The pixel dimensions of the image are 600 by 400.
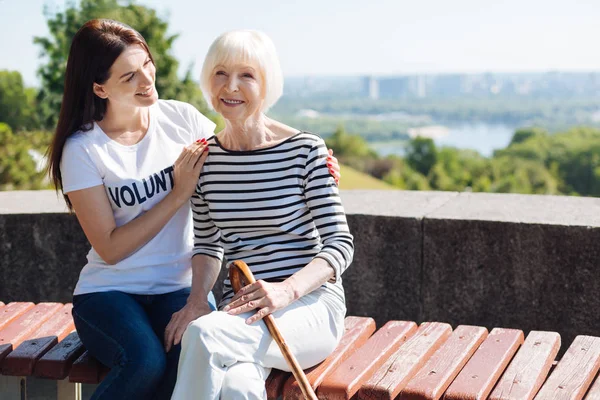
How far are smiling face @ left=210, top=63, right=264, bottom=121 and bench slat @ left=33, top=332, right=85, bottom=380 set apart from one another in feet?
3.25

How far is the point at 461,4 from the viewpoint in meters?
168

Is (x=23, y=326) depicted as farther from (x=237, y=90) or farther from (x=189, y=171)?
(x=237, y=90)

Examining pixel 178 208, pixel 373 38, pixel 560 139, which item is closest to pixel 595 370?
pixel 178 208

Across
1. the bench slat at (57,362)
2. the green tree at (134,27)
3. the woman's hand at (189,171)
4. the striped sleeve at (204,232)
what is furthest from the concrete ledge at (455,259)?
the green tree at (134,27)

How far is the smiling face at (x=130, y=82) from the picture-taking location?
2.98 m

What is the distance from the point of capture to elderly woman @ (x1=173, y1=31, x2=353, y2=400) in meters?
2.71

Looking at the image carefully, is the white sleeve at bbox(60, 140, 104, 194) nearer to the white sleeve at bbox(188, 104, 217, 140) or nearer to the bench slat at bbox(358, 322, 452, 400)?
the white sleeve at bbox(188, 104, 217, 140)

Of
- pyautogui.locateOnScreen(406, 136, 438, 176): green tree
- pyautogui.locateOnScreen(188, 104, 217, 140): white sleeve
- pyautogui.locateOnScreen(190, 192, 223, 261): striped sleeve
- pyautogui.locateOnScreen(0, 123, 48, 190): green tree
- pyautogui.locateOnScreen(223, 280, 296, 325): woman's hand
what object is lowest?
pyautogui.locateOnScreen(406, 136, 438, 176): green tree

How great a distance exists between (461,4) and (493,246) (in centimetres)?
17168

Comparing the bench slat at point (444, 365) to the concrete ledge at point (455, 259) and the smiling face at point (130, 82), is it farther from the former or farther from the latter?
the smiling face at point (130, 82)

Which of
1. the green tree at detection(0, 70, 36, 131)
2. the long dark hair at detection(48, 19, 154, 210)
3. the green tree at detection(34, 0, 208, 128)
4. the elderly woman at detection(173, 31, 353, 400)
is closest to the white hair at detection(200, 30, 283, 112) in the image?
the elderly woman at detection(173, 31, 353, 400)

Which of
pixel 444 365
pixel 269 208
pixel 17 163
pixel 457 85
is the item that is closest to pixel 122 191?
pixel 269 208

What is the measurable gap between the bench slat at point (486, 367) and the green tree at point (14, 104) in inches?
1485

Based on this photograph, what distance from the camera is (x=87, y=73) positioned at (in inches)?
118
